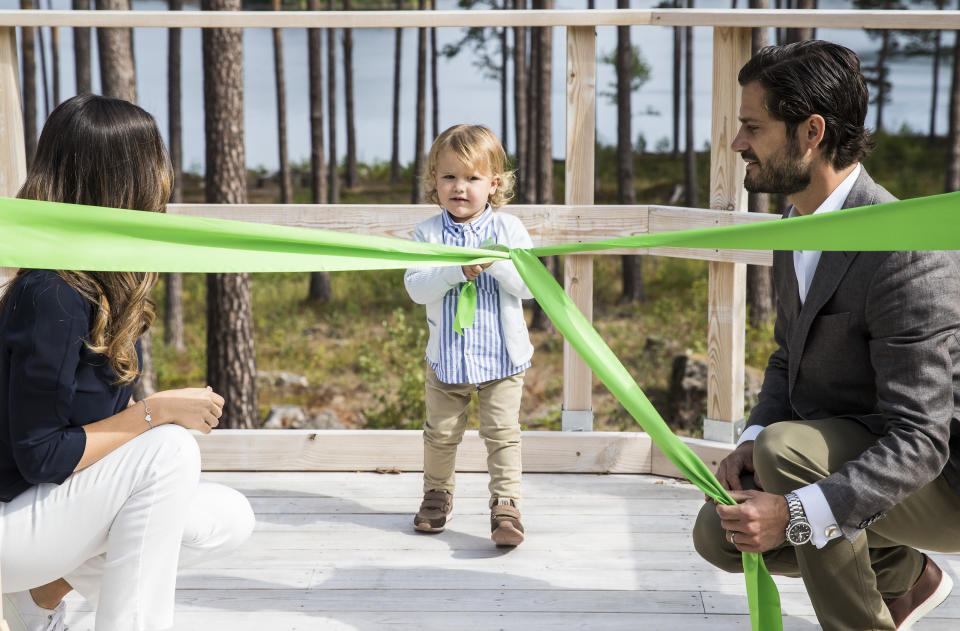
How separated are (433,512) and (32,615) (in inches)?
47.3

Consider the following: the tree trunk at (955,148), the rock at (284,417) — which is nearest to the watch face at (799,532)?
the rock at (284,417)

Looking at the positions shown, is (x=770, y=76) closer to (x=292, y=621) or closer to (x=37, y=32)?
(x=292, y=621)

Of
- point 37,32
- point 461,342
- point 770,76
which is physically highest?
point 37,32

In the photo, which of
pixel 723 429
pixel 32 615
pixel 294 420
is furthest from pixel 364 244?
pixel 294 420

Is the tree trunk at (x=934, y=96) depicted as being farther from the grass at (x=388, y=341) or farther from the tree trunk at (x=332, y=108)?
the tree trunk at (x=332, y=108)

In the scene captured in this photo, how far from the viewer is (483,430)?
9.87 ft

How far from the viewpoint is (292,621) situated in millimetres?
2389

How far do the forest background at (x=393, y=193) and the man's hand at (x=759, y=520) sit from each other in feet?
20.1

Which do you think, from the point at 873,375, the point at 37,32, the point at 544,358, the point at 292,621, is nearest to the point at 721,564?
the point at 873,375

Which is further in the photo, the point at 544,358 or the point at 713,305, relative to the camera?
the point at 544,358

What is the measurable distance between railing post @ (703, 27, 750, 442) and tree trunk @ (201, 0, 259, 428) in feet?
15.8

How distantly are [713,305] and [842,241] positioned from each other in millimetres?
1577

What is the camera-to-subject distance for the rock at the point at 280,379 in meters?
13.0

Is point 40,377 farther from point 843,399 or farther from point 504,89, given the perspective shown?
point 504,89
